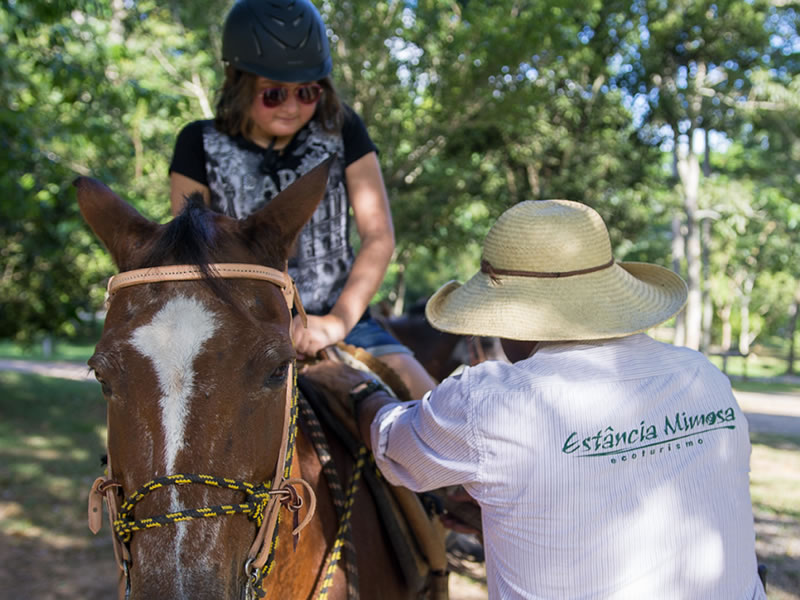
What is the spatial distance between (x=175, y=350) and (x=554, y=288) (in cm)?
102

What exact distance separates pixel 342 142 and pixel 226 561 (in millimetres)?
1835

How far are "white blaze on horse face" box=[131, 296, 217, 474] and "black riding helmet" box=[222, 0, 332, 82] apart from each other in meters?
1.40

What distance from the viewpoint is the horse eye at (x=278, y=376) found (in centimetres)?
163

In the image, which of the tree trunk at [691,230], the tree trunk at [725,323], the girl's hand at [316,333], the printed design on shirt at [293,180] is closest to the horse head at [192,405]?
the girl's hand at [316,333]

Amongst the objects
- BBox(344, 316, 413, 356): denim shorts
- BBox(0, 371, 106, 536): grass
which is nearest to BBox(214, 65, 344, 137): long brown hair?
BBox(344, 316, 413, 356): denim shorts

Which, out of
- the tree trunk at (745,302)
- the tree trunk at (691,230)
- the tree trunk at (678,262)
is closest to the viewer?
the tree trunk at (691,230)

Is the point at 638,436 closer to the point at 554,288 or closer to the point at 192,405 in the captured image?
the point at 554,288

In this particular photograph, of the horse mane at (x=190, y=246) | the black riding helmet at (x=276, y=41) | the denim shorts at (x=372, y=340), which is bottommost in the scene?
the denim shorts at (x=372, y=340)

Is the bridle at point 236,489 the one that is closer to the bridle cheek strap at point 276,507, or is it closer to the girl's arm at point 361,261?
the bridle cheek strap at point 276,507

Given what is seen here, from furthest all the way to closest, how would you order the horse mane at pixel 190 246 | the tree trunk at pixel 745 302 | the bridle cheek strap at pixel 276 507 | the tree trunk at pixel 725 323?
1. the tree trunk at pixel 725 323
2. the tree trunk at pixel 745 302
3. the horse mane at pixel 190 246
4. the bridle cheek strap at pixel 276 507

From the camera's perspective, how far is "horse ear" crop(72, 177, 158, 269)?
186 centimetres

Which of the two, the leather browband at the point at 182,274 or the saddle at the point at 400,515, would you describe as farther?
the saddle at the point at 400,515

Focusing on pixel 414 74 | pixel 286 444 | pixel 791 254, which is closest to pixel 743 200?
pixel 791 254

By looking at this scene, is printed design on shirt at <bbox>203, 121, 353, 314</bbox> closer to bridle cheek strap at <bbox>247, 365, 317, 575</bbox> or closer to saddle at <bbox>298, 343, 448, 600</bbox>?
saddle at <bbox>298, 343, 448, 600</bbox>
